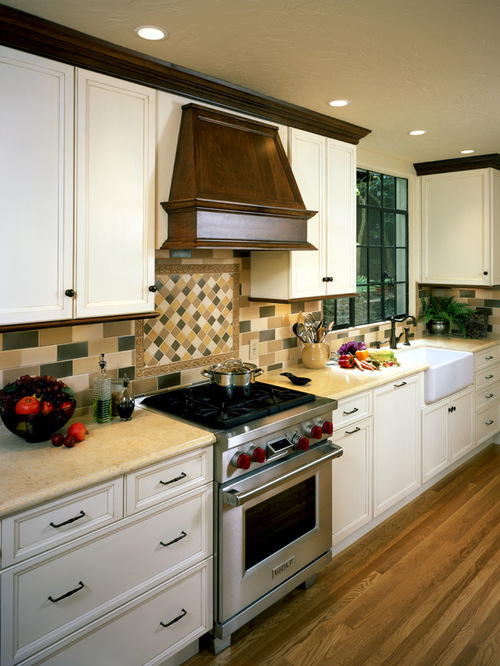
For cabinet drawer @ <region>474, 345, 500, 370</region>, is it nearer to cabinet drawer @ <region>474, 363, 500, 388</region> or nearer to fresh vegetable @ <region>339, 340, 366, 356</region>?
cabinet drawer @ <region>474, 363, 500, 388</region>

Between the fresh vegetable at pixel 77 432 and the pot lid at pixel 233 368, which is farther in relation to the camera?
the pot lid at pixel 233 368

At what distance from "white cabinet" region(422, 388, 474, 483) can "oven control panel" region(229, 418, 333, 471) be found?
1.35 meters

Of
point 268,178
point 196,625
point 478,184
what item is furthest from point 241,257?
point 478,184

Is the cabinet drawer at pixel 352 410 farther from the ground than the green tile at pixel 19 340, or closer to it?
closer to it

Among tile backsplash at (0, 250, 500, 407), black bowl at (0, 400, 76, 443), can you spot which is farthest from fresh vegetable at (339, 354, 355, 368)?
black bowl at (0, 400, 76, 443)

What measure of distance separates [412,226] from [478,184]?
2.06 ft

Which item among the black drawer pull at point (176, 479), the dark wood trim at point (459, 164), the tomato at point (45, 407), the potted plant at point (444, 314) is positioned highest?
the dark wood trim at point (459, 164)

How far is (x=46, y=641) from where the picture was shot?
168 centimetres

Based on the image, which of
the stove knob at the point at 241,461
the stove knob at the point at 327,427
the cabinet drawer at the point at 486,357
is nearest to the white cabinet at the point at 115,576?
the stove knob at the point at 241,461

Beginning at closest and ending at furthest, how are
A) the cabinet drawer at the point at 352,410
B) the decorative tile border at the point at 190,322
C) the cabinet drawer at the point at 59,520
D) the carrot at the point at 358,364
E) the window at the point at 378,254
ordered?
the cabinet drawer at the point at 59,520, the decorative tile border at the point at 190,322, the cabinet drawer at the point at 352,410, the carrot at the point at 358,364, the window at the point at 378,254

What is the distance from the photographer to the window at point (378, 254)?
13.6 feet

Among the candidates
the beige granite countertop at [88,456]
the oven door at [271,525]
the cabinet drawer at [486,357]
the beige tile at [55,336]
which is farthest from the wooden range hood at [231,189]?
the cabinet drawer at [486,357]

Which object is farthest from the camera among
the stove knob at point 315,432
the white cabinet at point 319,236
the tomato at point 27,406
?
the white cabinet at point 319,236

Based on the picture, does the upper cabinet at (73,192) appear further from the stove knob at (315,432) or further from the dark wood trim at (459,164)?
the dark wood trim at (459,164)
